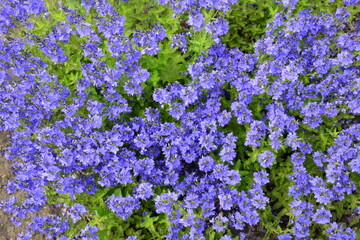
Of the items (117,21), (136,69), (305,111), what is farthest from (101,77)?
(305,111)

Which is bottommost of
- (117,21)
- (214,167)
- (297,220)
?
(297,220)

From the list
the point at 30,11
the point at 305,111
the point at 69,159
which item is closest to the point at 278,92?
the point at 305,111

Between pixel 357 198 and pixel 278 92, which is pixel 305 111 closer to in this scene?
pixel 278 92

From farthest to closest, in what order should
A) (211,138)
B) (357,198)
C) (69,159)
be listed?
1. (357,198)
2. (211,138)
3. (69,159)

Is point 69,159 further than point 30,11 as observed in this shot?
No

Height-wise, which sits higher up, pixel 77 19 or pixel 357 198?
pixel 77 19

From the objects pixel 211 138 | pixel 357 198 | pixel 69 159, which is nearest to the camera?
pixel 69 159
